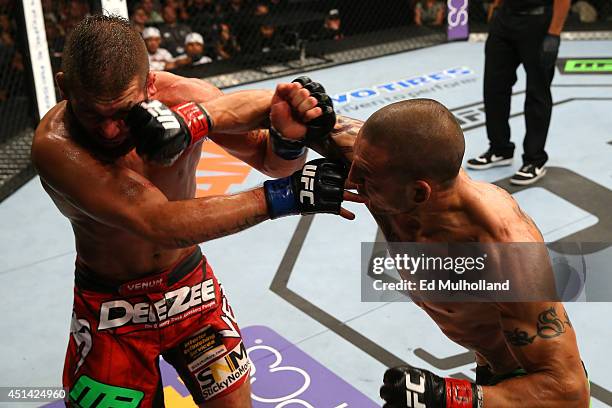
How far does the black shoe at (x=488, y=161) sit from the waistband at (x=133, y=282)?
3212 millimetres

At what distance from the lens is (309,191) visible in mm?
1840

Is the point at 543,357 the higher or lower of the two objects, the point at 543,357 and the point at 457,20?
the higher

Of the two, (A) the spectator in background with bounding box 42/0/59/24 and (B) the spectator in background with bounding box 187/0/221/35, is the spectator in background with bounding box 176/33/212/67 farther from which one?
(A) the spectator in background with bounding box 42/0/59/24

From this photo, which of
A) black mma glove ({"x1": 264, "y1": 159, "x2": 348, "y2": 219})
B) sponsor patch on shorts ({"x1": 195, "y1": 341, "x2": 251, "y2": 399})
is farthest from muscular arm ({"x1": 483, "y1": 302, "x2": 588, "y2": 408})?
sponsor patch on shorts ({"x1": 195, "y1": 341, "x2": 251, "y2": 399})

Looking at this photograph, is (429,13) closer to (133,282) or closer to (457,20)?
(457,20)

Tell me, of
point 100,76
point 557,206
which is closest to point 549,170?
point 557,206

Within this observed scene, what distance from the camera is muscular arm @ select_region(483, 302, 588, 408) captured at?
1.61m

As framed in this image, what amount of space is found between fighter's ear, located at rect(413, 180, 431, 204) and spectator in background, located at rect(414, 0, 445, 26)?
8.14m

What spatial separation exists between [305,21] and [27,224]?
4572 mm

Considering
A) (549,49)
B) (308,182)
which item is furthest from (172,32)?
Result: (308,182)

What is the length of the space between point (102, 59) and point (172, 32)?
6.02 meters

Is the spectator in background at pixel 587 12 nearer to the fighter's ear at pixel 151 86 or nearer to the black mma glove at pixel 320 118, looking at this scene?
the black mma glove at pixel 320 118

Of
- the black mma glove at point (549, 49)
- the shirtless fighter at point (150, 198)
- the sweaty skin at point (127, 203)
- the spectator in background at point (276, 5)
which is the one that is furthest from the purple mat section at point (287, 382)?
the spectator in background at point (276, 5)

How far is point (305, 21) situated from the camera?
8.20m
